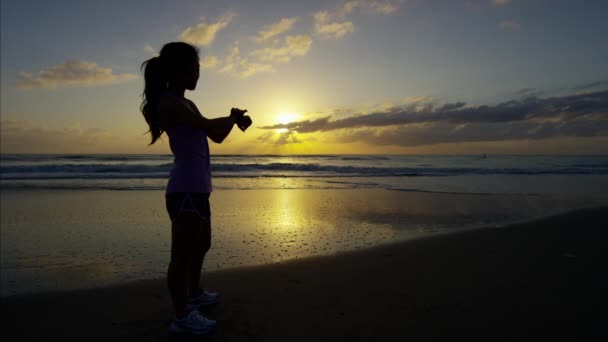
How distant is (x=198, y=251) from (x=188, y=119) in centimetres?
A: 97

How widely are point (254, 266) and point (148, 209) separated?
4.76 meters

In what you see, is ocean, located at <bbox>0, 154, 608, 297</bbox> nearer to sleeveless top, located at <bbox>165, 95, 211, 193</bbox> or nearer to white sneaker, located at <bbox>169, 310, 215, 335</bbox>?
white sneaker, located at <bbox>169, 310, 215, 335</bbox>

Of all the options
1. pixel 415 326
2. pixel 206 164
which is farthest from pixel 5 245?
pixel 415 326

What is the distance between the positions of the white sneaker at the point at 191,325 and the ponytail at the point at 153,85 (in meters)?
1.32

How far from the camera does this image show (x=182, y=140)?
228 cm

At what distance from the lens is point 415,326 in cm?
252

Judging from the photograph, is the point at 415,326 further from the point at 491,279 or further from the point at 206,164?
the point at 206,164

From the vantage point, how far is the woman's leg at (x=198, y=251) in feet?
7.98

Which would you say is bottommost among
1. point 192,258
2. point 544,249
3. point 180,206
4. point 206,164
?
point 544,249

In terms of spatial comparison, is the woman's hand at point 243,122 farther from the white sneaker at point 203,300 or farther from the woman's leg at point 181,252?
the white sneaker at point 203,300

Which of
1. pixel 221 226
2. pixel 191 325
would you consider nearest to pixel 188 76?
pixel 191 325

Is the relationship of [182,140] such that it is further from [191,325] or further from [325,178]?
[325,178]

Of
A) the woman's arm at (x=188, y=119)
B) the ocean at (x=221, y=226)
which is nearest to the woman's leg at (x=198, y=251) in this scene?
the woman's arm at (x=188, y=119)

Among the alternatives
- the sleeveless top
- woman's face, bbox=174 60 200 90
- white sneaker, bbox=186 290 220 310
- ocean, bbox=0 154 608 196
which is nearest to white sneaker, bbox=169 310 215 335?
white sneaker, bbox=186 290 220 310
